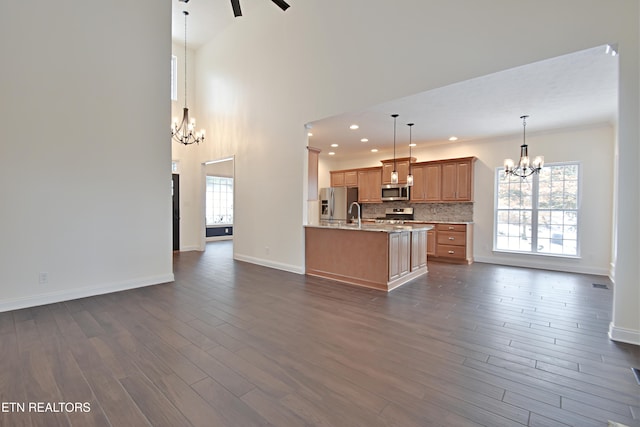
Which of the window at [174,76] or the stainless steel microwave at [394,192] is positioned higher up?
the window at [174,76]

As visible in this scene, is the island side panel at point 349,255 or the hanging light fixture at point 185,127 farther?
the hanging light fixture at point 185,127

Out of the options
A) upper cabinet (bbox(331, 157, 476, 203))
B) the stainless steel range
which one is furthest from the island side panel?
upper cabinet (bbox(331, 157, 476, 203))

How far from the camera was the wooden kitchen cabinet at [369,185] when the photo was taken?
27.1 ft

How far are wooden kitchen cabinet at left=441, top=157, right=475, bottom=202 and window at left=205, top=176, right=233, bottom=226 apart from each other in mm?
7417

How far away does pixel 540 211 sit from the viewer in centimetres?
620

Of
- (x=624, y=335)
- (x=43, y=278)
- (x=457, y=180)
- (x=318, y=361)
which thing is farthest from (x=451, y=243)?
(x=43, y=278)

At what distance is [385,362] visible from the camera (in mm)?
2312

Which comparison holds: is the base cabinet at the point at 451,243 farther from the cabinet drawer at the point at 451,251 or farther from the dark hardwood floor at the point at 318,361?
the dark hardwood floor at the point at 318,361

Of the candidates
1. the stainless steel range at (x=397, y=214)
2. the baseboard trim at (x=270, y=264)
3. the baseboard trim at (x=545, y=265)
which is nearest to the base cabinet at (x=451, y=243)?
the baseboard trim at (x=545, y=265)

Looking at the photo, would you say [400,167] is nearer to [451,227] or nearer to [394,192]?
[394,192]

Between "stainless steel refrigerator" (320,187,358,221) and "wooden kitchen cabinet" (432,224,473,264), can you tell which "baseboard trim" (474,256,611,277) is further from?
"stainless steel refrigerator" (320,187,358,221)

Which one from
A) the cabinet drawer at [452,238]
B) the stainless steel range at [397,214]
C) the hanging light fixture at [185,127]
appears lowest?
the cabinet drawer at [452,238]

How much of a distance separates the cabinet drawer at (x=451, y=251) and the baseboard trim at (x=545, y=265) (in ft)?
1.81

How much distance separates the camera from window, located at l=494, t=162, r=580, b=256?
230 inches
